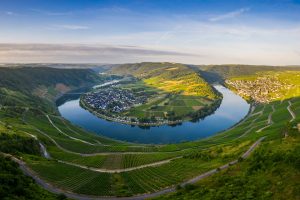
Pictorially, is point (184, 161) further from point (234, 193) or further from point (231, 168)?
point (234, 193)

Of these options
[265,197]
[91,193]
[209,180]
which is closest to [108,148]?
[91,193]

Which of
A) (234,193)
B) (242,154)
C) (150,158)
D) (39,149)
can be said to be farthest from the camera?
(39,149)

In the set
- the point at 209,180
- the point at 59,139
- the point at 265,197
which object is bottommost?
the point at 59,139

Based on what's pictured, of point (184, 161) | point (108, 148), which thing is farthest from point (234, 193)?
point (108, 148)

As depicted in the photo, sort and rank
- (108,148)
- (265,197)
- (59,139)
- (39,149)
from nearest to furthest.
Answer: (265,197)
(39,149)
(108,148)
(59,139)

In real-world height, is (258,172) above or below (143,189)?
above

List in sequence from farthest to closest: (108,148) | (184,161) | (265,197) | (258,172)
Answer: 1. (108,148)
2. (184,161)
3. (258,172)
4. (265,197)

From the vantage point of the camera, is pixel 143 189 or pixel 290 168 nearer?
pixel 290 168

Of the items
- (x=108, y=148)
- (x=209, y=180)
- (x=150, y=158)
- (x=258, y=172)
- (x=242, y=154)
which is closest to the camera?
(x=258, y=172)

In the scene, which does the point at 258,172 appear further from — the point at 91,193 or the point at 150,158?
the point at 150,158
